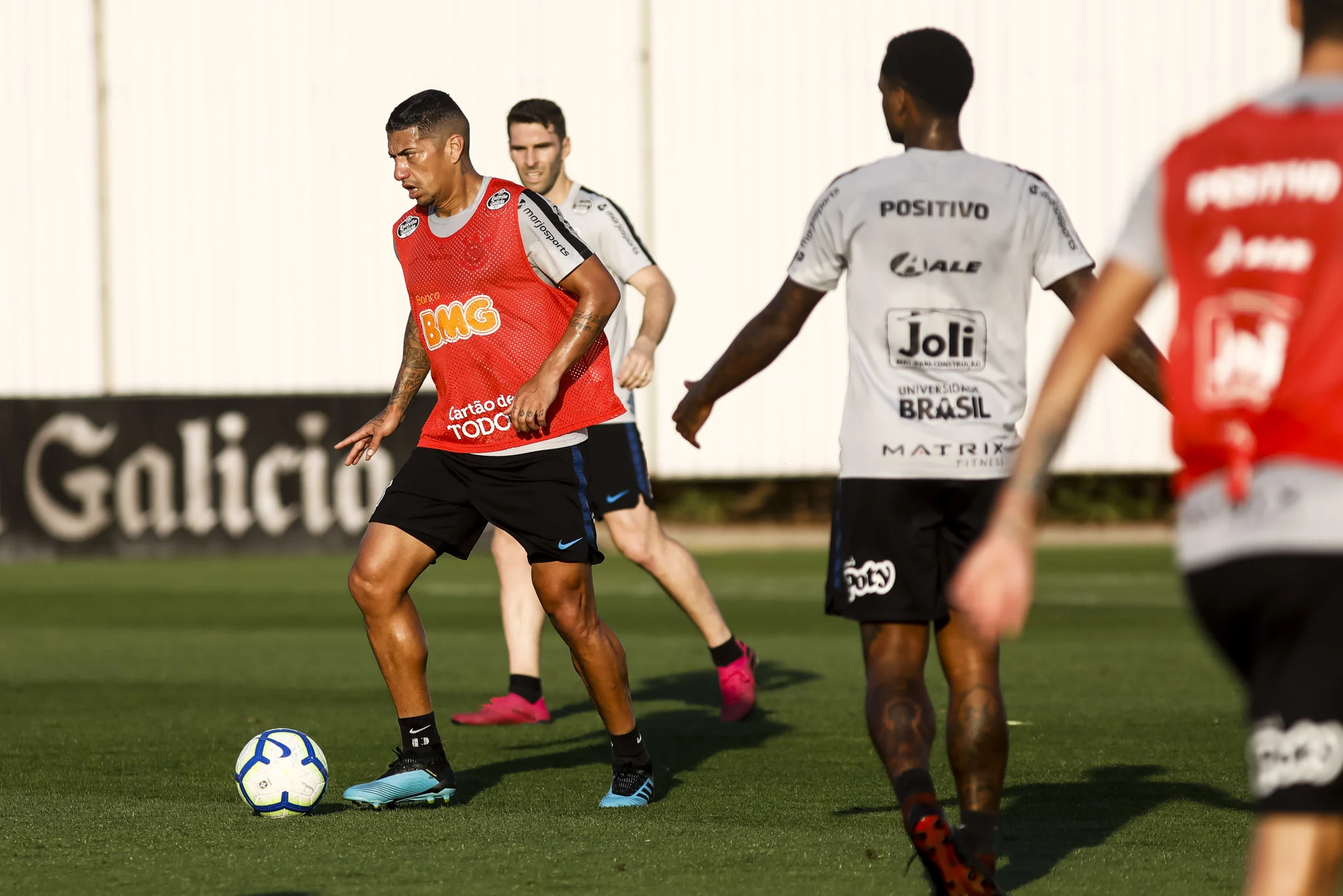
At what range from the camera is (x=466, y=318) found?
5957 mm

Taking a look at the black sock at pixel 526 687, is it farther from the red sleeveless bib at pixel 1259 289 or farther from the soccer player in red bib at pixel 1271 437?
the red sleeveless bib at pixel 1259 289

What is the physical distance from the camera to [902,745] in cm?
442

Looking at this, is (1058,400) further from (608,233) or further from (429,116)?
(608,233)

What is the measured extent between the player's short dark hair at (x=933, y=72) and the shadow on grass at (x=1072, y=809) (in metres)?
1.98

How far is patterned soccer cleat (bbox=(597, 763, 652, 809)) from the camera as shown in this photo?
597cm

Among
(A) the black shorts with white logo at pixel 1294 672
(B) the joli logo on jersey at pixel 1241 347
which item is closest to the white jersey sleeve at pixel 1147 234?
(B) the joli logo on jersey at pixel 1241 347

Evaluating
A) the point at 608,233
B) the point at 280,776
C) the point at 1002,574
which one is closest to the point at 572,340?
the point at 280,776

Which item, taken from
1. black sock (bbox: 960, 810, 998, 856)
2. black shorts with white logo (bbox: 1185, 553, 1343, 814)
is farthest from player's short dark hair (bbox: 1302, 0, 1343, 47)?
black sock (bbox: 960, 810, 998, 856)

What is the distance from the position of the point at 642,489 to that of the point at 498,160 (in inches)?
542

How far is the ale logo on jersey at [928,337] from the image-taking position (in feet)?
14.6

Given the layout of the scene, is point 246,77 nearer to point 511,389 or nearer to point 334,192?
point 334,192

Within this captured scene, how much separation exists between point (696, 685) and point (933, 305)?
202 inches

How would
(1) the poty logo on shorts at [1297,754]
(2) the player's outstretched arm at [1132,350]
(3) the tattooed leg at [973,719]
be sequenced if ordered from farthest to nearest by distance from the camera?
1. (3) the tattooed leg at [973,719]
2. (2) the player's outstretched arm at [1132,350]
3. (1) the poty logo on shorts at [1297,754]

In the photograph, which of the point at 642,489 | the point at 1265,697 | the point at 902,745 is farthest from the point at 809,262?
the point at 642,489
